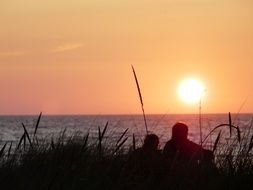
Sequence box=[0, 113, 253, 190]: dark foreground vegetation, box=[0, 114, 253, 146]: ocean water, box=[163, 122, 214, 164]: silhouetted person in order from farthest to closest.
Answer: box=[0, 114, 253, 146]: ocean water < box=[163, 122, 214, 164]: silhouetted person < box=[0, 113, 253, 190]: dark foreground vegetation

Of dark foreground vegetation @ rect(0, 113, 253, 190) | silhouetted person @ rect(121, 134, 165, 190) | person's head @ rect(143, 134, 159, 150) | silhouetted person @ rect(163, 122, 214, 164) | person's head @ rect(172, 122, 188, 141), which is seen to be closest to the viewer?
dark foreground vegetation @ rect(0, 113, 253, 190)

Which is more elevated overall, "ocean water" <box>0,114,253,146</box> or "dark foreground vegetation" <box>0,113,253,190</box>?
"ocean water" <box>0,114,253,146</box>

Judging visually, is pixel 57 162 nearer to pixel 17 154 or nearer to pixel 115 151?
pixel 115 151

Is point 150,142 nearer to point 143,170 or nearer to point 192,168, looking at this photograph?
point 143,170

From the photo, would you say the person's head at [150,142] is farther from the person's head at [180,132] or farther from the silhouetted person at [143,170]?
the person's head at [180,132]

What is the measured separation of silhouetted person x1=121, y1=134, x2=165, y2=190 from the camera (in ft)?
17.4

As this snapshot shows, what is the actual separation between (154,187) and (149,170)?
1.33 ft

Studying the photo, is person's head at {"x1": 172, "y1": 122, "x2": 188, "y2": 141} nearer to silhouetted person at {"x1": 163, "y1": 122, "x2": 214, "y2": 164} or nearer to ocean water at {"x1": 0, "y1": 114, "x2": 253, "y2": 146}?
silhouetted person at {"x1": 163, "y1": 122, "x2": 214, "y2": 164}

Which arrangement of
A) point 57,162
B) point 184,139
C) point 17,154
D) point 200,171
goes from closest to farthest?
point 57,162, point 200,171, point 17,154, point 184,139

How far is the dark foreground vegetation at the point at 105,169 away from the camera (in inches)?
196

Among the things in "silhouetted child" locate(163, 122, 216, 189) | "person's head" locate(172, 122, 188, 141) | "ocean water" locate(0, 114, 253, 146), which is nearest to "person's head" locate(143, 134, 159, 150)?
"ocean water" locate(0, 114, 253, 146)

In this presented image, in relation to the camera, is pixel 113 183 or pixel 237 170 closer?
pixel 113 183

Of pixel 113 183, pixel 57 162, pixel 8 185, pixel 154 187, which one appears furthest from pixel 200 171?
pixel 8 185

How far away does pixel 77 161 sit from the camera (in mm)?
5266
